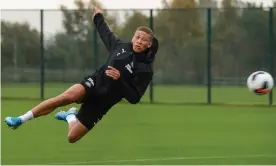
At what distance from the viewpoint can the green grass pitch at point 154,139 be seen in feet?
35.6

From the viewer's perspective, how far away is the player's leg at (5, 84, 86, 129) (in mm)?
9164

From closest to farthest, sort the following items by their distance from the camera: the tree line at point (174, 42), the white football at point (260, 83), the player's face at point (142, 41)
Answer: the player's face at point (142, 41) < the white football at point (260, 83) < the tree line at point (174, 42)

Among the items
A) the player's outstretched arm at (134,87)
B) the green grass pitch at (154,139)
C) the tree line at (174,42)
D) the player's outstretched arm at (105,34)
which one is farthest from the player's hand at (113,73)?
the tree line at (174,42)

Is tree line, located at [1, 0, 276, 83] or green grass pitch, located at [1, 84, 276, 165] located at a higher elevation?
tree line, located at [1, 0, 276, 83]

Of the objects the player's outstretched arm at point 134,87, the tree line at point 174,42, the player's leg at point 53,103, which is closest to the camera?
the player's leg at point 53,103

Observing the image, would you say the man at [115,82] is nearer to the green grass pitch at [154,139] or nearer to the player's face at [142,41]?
the player's face at [142,41]

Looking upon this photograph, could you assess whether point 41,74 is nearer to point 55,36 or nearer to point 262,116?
point 55,36

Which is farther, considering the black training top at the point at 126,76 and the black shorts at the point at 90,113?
the black shorts at the point at 90,113

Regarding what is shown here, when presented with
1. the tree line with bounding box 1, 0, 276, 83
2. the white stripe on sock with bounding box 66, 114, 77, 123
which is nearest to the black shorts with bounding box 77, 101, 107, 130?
the white stripe on sock with bounding box 66, 114, 77, 123

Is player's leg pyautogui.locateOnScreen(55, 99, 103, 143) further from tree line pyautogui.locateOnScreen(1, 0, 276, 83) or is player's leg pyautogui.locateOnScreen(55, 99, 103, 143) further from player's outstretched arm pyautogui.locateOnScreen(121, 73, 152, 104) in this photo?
tree line pyautogui.locateOnScreen(1, 0, 276, 83)

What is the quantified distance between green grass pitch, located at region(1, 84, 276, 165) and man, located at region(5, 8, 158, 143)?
1232mm

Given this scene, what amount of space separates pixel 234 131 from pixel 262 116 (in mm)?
4849

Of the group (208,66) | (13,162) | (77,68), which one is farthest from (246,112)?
(13,162)

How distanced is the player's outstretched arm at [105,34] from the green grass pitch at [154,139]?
5.93 ft
